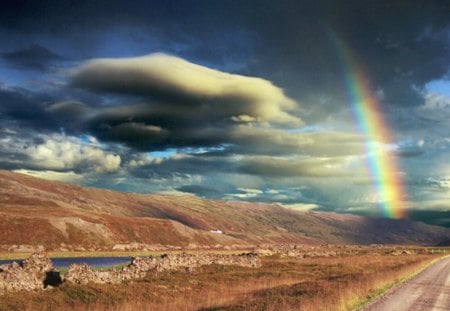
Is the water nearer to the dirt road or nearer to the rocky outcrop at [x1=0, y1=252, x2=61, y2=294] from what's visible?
the rocky outcrop at [x1=0, y1=252, x2=61, y2=294]

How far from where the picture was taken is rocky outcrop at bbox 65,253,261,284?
3938 centimetres

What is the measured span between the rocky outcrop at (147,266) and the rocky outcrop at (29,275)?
5.61 feet

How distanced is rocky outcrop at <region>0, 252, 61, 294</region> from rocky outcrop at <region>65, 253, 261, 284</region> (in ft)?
5.61

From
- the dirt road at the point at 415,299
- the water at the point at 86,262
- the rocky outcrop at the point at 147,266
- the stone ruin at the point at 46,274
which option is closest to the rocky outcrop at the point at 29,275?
the stone ruin at the point at 46,274

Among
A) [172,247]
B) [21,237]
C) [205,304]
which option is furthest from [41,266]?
[172,247]

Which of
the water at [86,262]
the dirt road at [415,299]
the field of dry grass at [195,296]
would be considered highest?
the dirt road at [415,299]

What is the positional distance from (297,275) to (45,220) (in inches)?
4273

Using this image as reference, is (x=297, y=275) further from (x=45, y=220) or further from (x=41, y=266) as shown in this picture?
(x=45, y=220)

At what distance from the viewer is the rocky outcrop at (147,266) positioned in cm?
3938

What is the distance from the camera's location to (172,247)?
18675 centimetres

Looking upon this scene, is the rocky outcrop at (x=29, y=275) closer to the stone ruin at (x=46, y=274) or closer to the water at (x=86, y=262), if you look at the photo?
the stone ruin at (x=46, y=274)

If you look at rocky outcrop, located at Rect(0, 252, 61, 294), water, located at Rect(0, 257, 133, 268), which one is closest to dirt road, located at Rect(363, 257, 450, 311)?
rocky outcrop, located at Rect(0, 252, 61, 294)

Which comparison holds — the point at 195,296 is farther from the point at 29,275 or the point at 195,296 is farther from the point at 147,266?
the point at 147,266

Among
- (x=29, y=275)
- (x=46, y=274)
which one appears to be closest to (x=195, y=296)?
(x=46, y=274)
